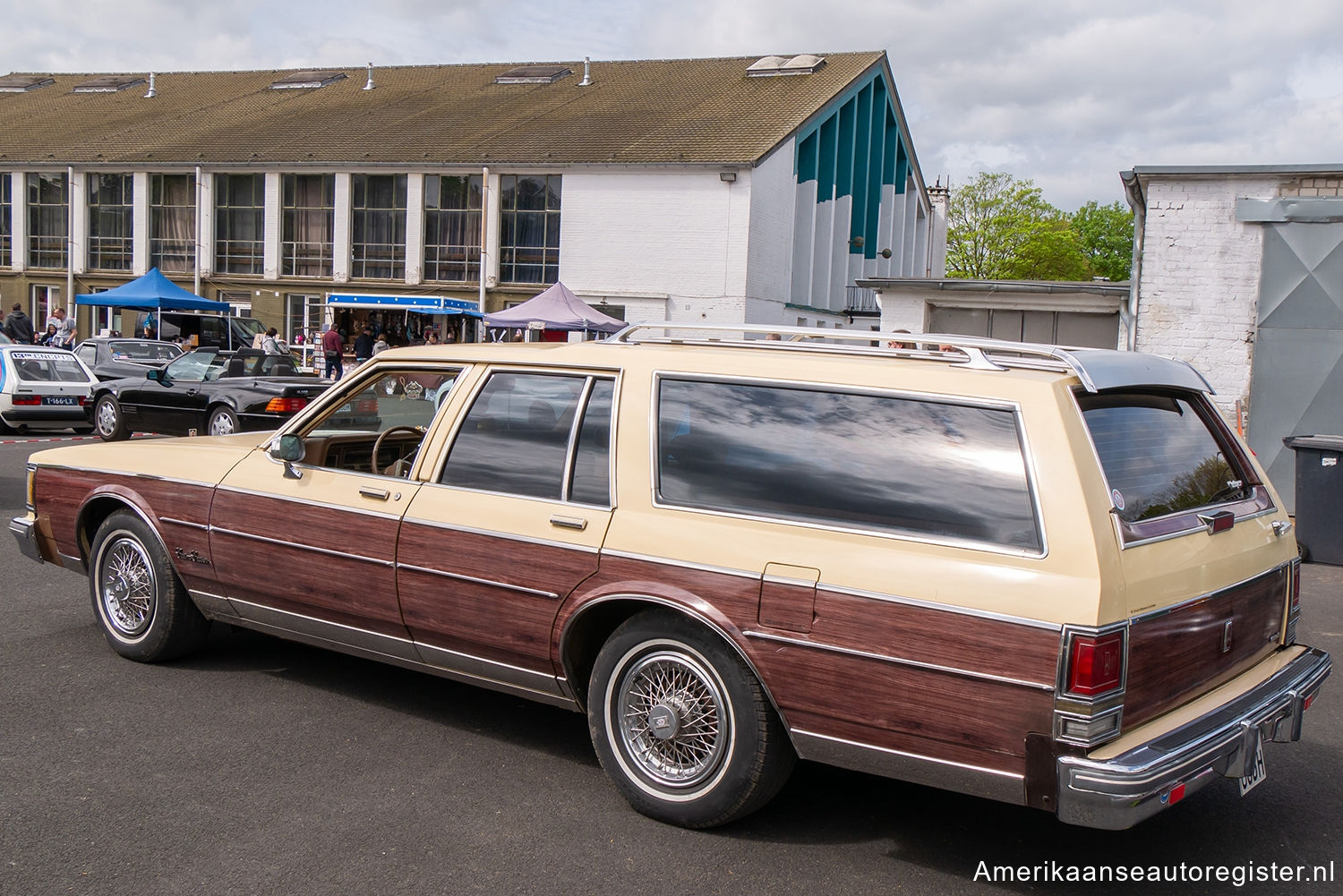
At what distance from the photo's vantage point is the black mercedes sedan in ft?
52.2

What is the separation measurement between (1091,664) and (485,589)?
2206mm

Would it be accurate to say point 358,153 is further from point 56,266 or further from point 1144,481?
point 1144,481

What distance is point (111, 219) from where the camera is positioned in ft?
134

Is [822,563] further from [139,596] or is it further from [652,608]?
[139,596]

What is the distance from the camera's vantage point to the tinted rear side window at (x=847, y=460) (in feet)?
11.6

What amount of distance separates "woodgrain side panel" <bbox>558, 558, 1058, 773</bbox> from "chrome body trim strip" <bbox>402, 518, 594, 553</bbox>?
1.45 feet

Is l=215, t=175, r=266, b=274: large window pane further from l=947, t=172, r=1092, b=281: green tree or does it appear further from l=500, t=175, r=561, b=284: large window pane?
l=947, t=172, r=1092, b=281: green tree

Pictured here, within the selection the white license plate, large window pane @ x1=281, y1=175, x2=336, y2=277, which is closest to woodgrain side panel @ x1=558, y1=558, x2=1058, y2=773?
the white license plate

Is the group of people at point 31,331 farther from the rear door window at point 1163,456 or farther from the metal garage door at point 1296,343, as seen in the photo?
the rear door window at point 1163,456

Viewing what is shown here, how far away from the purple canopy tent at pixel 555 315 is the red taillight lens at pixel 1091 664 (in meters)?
22.5

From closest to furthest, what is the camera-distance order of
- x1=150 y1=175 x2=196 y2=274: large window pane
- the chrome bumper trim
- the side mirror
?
the side mirror < the chrome bumper trim < x1=150 y1=175 x2=196 y2=274: large window pane

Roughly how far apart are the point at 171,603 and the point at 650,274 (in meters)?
29.8

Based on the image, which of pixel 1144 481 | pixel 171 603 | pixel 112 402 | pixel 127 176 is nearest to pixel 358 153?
pixel 127 176

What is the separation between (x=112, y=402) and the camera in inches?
699
